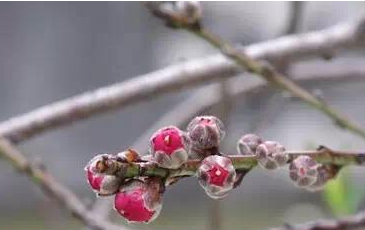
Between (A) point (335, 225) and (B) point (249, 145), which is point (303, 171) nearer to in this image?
(B) point (249, 145)

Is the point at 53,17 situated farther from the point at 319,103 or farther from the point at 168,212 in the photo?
the point at 319,103

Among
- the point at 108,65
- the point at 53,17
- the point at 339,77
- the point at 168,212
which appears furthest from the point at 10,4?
the point at 339,77

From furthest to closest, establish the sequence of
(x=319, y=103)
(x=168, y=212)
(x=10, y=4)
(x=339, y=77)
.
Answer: (x=10, y=4), (x=168, y=212), (x=339, y=77), (x=319, y=103)

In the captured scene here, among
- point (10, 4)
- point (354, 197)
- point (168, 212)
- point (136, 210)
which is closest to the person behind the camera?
point (136, 210)

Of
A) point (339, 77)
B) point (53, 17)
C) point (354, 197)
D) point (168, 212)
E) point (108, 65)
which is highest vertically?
point (53, 17)

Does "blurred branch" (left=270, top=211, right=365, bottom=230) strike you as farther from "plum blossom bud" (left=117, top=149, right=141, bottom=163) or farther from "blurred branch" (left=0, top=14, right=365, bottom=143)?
"blurred branch" (left=0, top=14, right=365, bottom=143)

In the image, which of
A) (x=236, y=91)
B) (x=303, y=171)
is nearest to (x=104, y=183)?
(x=303, y=171)

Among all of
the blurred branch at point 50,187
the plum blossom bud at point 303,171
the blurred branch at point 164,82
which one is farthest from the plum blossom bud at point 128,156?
the blurred branch at point 164,82
